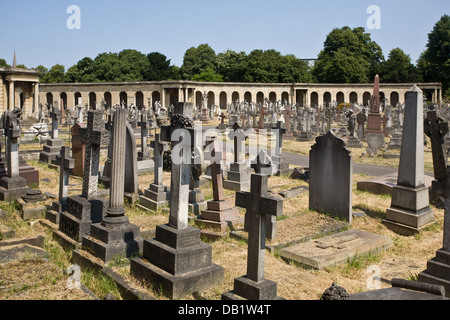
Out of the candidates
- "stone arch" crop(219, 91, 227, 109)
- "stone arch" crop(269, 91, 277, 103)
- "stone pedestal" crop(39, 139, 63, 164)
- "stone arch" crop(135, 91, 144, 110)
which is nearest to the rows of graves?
"stone pedestal" crop(39, 139, 63, 164)

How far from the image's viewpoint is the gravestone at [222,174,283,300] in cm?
412

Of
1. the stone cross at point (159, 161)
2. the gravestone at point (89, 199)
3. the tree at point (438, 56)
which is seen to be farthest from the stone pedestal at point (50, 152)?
the tree at point (438, 56)

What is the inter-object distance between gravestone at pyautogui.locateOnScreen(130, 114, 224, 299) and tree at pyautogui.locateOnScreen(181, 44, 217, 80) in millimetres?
66544

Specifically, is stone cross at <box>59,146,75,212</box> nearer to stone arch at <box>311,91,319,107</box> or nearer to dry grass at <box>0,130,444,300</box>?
dry grass at <box>0,130,444,300</box>

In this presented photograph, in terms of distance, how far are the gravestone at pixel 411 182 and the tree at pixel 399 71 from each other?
56230 mm

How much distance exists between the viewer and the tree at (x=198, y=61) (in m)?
70.4

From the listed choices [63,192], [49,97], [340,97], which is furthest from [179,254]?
[340,97]

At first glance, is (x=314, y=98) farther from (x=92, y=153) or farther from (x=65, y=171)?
(x=92, y=153)

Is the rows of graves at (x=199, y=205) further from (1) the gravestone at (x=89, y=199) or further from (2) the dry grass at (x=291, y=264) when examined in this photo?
(2) the dry grass at (x=291, y=264)

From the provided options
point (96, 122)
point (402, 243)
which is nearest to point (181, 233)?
point (96, 122)

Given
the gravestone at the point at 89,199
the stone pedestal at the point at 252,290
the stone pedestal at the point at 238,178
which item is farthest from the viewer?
the stone pedestal at the point at 238,178

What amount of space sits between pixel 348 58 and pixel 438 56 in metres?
12.6

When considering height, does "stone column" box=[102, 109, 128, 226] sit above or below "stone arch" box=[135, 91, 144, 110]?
below
